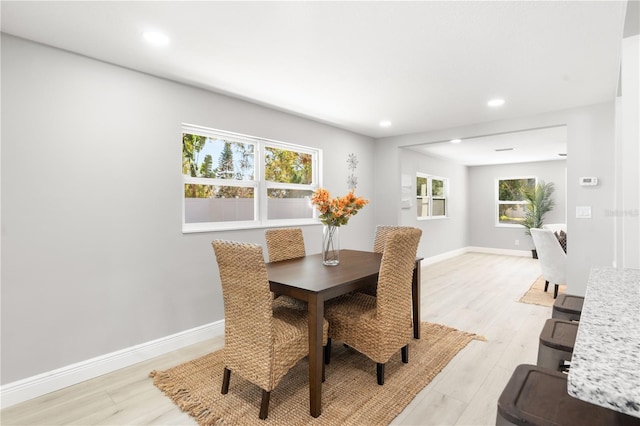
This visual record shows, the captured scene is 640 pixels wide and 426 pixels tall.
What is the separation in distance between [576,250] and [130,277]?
180 inches

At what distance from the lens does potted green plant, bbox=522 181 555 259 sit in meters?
7.44

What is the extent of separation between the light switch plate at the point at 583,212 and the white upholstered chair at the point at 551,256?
1.96ft

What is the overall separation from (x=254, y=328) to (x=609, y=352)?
1.69 m

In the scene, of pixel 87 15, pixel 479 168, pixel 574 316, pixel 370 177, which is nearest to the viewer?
pixel 574 316

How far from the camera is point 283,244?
3.09 metres

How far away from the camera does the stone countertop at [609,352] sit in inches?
18.4

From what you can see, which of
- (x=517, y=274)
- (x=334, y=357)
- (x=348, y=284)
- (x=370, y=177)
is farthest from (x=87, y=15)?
(x=517, y=274)

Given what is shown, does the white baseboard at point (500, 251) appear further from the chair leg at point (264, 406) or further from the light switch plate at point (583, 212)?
the chair leg at point (264, 406)

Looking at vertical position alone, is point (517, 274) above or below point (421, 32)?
below

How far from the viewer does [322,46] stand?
7.63 feet

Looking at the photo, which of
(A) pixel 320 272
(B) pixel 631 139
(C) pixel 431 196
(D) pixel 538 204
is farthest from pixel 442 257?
(B) pixel 631 139

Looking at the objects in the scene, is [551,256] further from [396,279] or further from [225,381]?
[225,381]

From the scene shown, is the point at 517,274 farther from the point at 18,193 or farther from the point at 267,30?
the point at 18,193

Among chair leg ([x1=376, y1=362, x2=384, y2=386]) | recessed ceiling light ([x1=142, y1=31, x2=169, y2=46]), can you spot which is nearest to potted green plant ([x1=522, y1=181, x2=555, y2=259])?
chair leg ([x1=376, y1=362, x2=384, y2=386])
